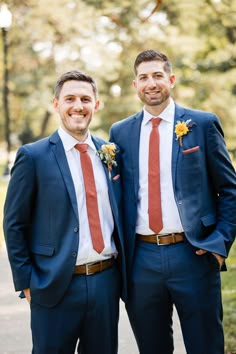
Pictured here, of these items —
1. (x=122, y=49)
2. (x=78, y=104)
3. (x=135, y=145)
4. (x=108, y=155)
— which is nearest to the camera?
(x=78, y=104)

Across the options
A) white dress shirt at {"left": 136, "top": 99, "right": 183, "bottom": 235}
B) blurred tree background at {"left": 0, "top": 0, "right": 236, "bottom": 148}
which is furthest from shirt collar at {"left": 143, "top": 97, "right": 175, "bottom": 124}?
blurred tree background at {"left": 0, "top": 0, "right": 236, "bottom": 148}

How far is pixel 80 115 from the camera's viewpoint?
3.61 metres

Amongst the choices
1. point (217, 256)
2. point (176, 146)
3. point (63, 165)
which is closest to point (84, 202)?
point (63, 165)

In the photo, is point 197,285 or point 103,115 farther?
point 103,115

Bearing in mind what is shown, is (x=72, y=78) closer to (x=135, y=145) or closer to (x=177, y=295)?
(x=135, y=145)

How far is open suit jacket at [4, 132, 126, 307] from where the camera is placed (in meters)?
3.48

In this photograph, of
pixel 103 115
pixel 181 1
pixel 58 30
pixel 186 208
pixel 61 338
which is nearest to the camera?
pixel 61 338

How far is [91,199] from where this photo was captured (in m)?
3.58

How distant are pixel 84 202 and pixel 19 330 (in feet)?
8.91

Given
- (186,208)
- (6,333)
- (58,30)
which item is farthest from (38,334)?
(58,30)

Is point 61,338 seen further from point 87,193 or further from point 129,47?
point 129,47

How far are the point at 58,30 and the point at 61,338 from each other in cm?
1956

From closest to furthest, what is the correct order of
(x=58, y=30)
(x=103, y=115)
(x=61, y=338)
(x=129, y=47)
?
(x=61, y=338) < (x=58, y=30) < (x=129, y=47) < (x=103, y=115)

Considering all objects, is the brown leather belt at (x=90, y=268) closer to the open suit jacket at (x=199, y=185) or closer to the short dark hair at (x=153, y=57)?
the open suit jacket at (x=199, y=185)
